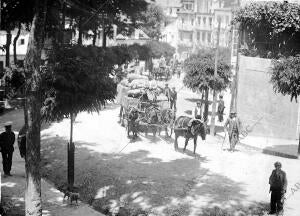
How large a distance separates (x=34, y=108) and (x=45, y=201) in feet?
11.4

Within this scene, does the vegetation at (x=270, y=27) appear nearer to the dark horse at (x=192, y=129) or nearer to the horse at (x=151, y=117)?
the dark horse at (x=192, y=129)

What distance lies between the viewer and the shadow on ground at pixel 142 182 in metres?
12.1

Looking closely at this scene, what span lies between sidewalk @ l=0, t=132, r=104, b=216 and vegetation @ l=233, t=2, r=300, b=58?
1395cm

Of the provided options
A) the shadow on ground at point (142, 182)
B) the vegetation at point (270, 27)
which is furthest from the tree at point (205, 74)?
the shadow on ground at point (142, 182)

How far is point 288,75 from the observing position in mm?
16469

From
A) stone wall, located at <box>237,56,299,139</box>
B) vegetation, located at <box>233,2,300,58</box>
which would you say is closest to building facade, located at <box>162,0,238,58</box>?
vegetation, located at <box>233,2,300,58</box>

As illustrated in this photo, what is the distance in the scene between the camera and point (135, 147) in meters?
18.2

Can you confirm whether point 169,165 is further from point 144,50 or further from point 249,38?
point 144,50

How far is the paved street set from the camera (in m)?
12.2

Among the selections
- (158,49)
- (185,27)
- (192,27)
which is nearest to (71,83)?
(158,49)

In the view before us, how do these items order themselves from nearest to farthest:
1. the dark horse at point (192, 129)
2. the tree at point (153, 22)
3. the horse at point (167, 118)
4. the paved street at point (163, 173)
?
the paved street at point (163, 173)
the dark horse at point (192, 129)
the horse at point (167, 118)
the tree at point (153, 22)

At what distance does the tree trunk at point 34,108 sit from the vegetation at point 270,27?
596 inches

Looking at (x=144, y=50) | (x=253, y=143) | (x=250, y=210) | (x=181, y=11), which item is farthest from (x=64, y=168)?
(x=181, y=11)

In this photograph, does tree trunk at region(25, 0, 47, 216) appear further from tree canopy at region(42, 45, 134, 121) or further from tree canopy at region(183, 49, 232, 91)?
tree canopy at region(183, 49, 232, 91)
